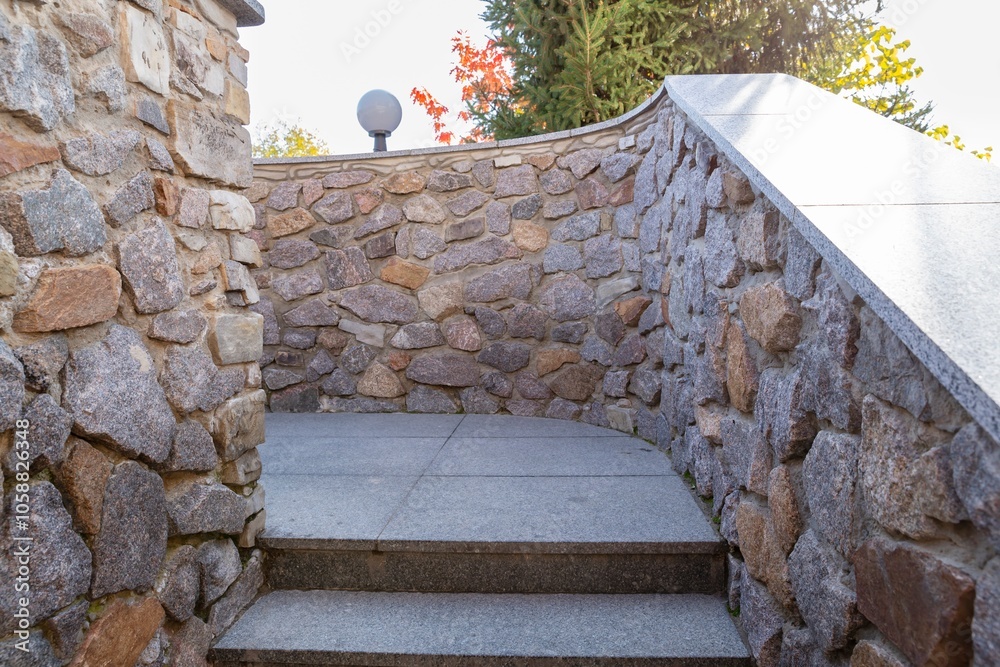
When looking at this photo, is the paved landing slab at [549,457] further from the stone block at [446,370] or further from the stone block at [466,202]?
the stone block at [466,202]

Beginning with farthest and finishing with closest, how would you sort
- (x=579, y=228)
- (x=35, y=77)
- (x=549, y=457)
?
(x=579, y=228) → (x=549, y=457) → (x=35, y=77)

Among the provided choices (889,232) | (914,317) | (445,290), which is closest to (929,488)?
(914,317)

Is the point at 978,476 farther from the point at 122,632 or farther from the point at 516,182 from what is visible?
the point at 516,182

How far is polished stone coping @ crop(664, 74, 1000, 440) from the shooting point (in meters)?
0.77

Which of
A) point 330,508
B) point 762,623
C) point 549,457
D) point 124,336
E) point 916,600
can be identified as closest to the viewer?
point 916,600

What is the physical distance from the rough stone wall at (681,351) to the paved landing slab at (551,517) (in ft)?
0.46

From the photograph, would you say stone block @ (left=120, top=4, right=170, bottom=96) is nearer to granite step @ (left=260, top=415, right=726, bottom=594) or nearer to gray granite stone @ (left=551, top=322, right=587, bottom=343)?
granite step @ (left=260, top=415, right=726, bottom=594)

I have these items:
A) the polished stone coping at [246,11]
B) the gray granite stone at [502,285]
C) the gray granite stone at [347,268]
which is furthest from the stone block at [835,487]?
the gray granite stone at [347,268]

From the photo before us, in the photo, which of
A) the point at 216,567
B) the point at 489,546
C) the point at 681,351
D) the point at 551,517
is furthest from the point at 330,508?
the point at 681,351

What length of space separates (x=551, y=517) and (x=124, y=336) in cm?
120

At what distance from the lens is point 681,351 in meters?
2.29

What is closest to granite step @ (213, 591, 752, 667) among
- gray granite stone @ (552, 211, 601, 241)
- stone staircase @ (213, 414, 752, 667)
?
stone staircase @ (213, 414, 752, 667)

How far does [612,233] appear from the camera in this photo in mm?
3102

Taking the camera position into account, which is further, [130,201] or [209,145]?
[209,145]
